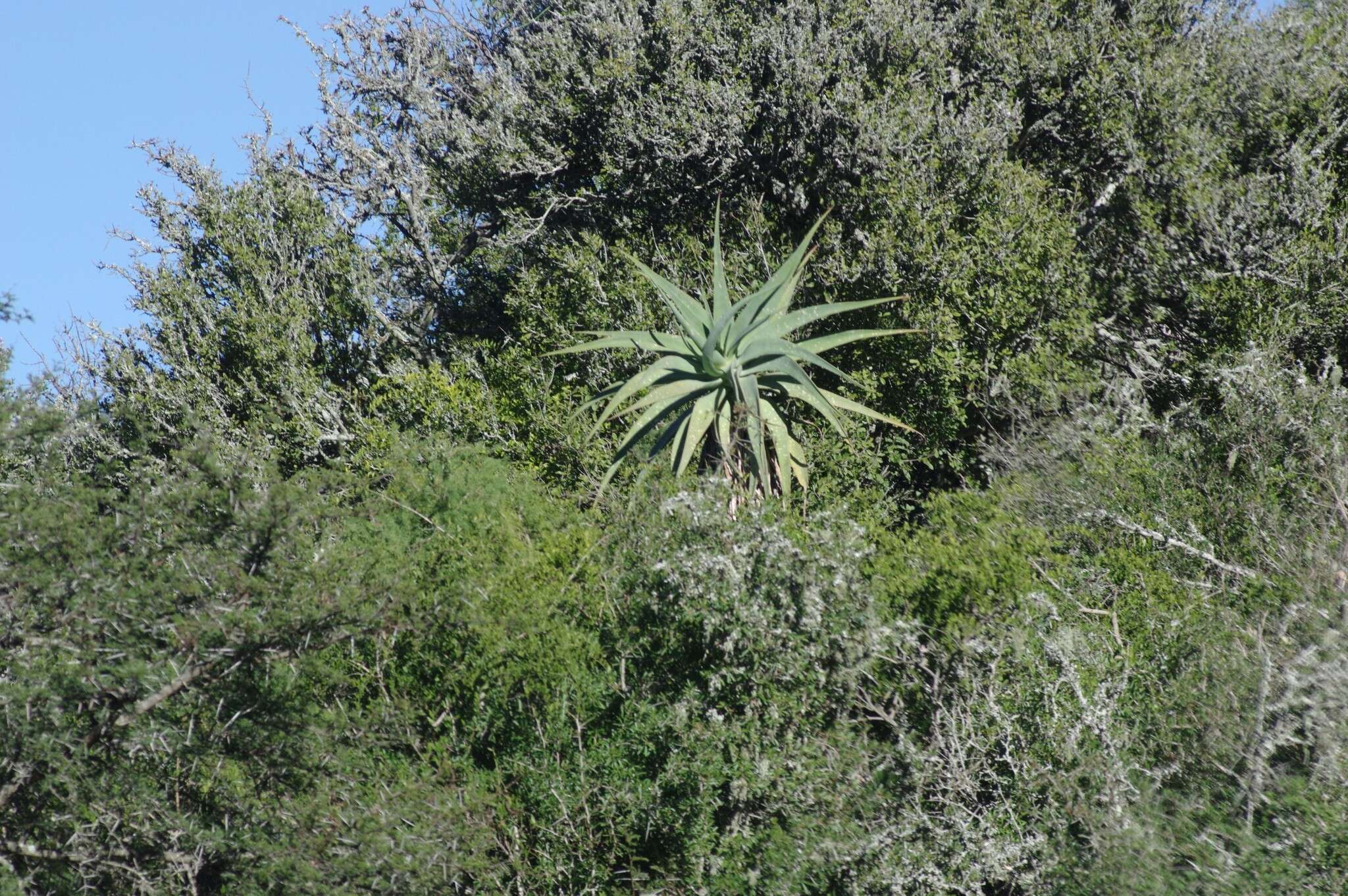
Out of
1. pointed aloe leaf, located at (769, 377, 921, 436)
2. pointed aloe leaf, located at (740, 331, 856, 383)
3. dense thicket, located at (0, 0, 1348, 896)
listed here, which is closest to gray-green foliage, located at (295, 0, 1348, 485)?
dense thicket, located at (0, 0, 1348, 896)

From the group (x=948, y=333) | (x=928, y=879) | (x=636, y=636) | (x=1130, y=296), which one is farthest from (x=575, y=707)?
(x=1130, y=296)

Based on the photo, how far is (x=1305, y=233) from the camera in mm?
15461

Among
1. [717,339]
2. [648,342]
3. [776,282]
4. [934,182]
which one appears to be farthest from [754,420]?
[934,182]

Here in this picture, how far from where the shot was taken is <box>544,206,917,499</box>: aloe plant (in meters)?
12.8

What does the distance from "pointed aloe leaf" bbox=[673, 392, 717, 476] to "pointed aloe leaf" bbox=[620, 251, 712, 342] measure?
2.08 feet

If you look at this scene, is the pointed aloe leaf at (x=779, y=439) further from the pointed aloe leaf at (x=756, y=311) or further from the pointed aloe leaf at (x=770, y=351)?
the pointed aloe leaf at (x=756, y=311)

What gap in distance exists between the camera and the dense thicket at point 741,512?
8992mm

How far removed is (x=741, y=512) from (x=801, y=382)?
1.94 m

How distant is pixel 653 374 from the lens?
13156 millimetres

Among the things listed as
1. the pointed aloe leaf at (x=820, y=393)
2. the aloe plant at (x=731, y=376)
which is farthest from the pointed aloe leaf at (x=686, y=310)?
the pointed aloe leaf at (x=820, y=393)

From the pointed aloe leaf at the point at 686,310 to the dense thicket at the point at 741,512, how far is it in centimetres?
169

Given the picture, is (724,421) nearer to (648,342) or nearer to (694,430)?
(694,430)

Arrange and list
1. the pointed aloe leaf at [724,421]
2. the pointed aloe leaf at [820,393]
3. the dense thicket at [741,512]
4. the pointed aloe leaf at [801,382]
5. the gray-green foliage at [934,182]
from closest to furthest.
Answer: the dense thicket at [741,512], the pointed aloe leaf at [801,382], the pointed aloe leaf at [724,421], the pointed aloe leaf at [820,393], the gray-green foliage at [934,182]

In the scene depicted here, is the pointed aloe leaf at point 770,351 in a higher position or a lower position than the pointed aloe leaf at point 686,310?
lower
